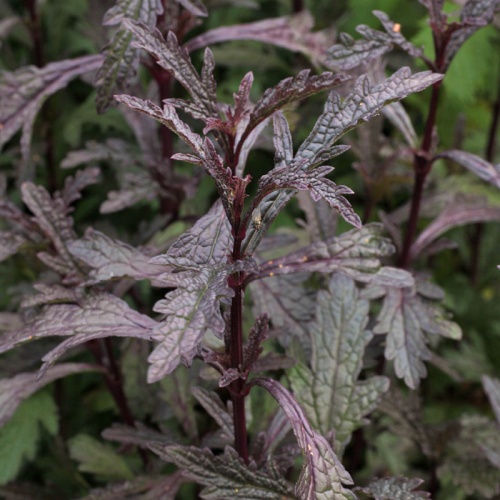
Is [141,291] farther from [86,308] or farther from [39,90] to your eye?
[86,308]

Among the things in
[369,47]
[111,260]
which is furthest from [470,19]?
[111,260]

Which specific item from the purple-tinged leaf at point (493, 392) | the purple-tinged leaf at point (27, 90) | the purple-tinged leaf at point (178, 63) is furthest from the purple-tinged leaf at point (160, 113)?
the purple-tinged leaf at point (493, 392)

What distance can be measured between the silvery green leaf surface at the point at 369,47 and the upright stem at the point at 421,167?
0.11 metres

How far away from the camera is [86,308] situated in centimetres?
106

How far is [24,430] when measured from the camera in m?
1.57

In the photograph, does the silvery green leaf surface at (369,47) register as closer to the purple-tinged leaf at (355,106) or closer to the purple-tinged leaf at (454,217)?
the purple-tinged leaf at (355,106)

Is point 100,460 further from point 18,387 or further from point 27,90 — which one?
point 27,90

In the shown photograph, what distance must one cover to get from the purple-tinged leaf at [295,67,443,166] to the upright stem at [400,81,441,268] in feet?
1.06

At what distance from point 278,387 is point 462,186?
1071 mm

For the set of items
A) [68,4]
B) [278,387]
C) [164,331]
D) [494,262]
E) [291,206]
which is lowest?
[494,262]

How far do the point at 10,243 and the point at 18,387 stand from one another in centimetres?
A: 28

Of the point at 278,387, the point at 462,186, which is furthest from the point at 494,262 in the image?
the point at 278,387

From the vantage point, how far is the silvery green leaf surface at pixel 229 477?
3.31 feet

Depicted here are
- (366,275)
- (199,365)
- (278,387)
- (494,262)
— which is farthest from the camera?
(494,262)
